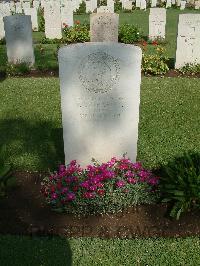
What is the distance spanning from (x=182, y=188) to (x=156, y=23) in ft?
42.9

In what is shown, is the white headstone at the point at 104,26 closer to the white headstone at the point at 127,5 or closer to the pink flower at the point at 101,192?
the pink flower at the point at 101,192

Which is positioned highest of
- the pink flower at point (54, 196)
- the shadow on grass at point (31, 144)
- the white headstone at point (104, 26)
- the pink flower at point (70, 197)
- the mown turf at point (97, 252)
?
the white headstone at point (104, 26)

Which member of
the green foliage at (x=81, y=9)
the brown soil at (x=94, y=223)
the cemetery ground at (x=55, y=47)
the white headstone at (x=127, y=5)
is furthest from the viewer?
the white headstone at (x=127, y=5)

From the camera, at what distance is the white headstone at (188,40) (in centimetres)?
1075

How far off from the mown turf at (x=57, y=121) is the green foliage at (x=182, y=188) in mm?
1158

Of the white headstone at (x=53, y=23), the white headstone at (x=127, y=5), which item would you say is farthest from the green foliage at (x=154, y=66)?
the white headstone at (x=127, y=5)

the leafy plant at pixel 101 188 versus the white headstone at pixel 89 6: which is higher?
the white headstone at pixel 89 6

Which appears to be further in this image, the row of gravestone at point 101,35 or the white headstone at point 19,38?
the white headstone at point 19,38

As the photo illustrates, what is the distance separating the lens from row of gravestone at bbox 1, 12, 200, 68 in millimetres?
11031

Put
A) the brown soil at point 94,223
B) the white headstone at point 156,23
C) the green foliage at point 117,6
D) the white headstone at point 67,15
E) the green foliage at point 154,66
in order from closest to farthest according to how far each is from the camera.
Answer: the brown soil at point 94,223
the green foliage at point 154,66
the white headstone at point 156,23
the white headstone at point 67,15
the green foliage at point 117,6

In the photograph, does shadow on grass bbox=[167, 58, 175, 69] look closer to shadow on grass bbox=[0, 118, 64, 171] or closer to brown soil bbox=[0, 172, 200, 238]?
shadow on grass bbox=[0, 118, 64, 171]

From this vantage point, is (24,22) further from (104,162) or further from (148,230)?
(148,230)

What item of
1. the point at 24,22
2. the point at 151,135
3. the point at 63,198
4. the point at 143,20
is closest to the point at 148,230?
the point at 63,198

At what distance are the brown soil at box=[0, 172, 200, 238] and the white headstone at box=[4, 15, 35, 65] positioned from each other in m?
7.87
